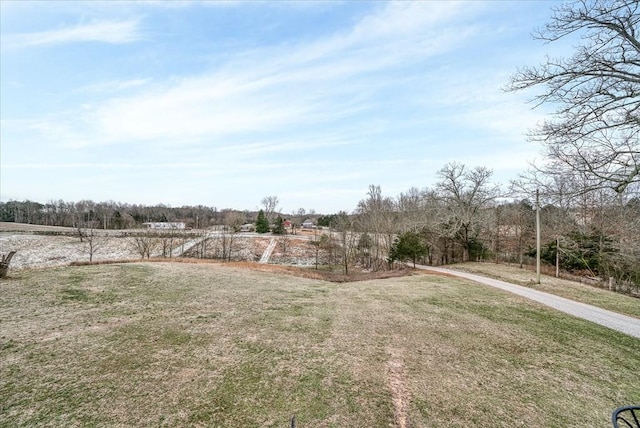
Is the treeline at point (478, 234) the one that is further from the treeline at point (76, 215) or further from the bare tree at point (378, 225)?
the treeline at point (76, 215)

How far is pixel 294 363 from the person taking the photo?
5781 millimetres

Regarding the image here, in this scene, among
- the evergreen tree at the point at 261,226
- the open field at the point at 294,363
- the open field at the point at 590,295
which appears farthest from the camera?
the evergreen tree at the point at 261,226

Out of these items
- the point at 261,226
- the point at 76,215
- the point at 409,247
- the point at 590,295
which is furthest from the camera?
the point at 76,215

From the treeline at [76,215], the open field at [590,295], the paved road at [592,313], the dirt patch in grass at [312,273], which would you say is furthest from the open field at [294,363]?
the treeline at [76,215]

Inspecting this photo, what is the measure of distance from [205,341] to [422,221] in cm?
2826

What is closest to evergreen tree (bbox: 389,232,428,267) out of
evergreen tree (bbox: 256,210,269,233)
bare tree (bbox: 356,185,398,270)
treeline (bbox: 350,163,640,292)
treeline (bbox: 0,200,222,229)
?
treeline (bbox: 350,163,640,292)

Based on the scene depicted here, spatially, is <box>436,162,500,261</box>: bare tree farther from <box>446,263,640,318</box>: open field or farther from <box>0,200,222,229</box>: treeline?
<box>0,200,222,229</box>: treeline

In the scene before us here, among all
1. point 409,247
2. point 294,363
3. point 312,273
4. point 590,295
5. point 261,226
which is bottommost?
point 312,273

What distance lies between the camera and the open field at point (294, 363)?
14.0 ft

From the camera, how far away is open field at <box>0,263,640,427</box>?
4.25m

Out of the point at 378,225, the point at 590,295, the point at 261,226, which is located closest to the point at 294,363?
the point at 590,295

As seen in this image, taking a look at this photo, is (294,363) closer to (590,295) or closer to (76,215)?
(590,295)

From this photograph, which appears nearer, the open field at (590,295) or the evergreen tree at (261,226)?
the open field at (590,295)

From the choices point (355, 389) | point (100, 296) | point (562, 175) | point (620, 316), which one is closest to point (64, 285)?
point (100, 296)
